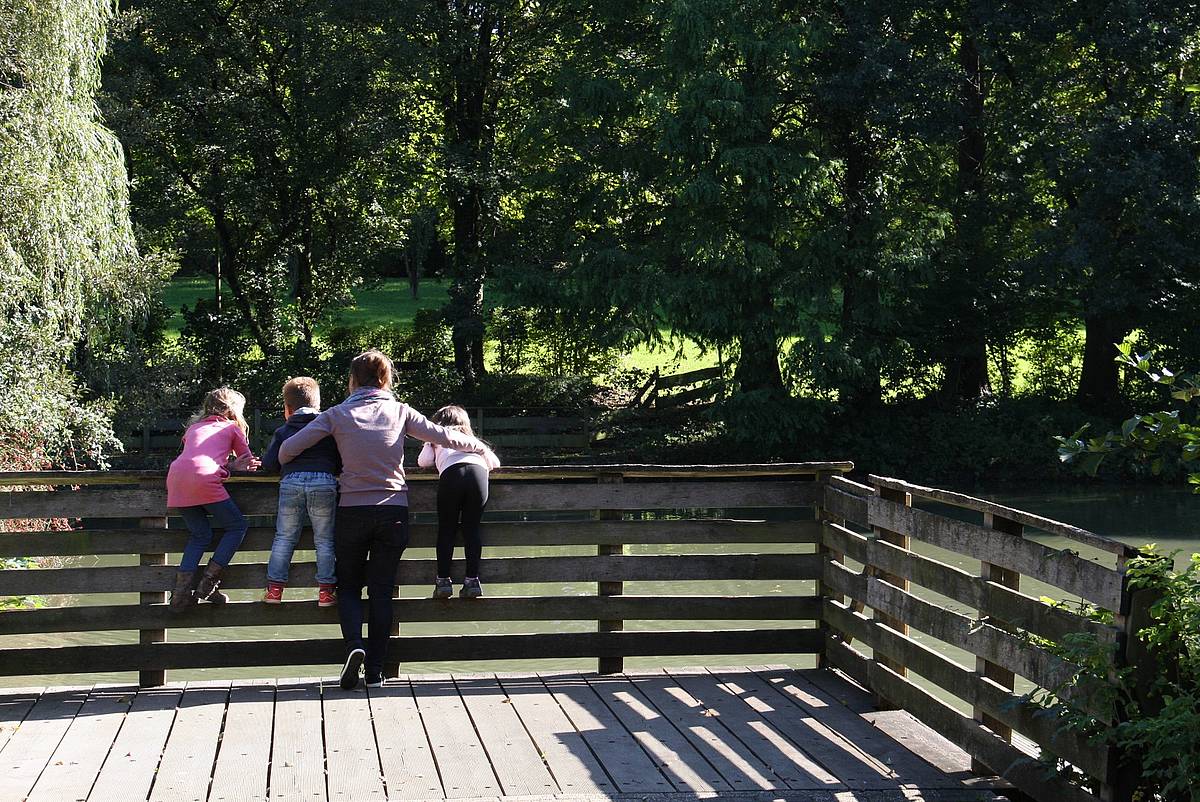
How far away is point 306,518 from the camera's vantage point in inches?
263

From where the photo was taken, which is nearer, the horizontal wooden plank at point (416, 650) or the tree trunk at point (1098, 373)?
the horizontal wooden plank at point (416, 650)

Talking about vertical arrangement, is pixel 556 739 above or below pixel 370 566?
below

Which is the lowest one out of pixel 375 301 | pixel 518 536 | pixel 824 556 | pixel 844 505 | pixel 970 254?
pixel 824 556

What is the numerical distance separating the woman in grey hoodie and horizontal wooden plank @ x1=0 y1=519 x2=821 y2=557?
36 cm

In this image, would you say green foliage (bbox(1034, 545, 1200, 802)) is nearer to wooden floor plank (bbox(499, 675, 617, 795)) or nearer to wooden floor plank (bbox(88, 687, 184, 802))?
wooden floor plank (bbox(499, 675, 617, 795))

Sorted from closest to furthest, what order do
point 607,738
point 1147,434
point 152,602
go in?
point 1147,434 → point 607,738 → point 152,602

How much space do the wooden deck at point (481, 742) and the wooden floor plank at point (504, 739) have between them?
12 mm

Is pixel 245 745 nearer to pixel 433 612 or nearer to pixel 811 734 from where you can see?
pixel 433 612

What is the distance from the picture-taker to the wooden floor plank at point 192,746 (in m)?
5.20

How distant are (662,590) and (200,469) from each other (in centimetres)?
986

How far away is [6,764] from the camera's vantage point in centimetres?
550

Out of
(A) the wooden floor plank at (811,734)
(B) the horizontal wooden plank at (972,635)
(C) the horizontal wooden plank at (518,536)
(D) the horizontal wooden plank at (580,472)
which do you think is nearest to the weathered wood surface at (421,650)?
(A) the wooden floor plank at (811,734)

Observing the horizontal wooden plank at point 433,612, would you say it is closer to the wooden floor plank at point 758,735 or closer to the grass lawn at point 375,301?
the wooden floor plank at point 758,735

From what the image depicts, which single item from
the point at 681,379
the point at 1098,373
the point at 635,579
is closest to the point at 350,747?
the point at 635,579
